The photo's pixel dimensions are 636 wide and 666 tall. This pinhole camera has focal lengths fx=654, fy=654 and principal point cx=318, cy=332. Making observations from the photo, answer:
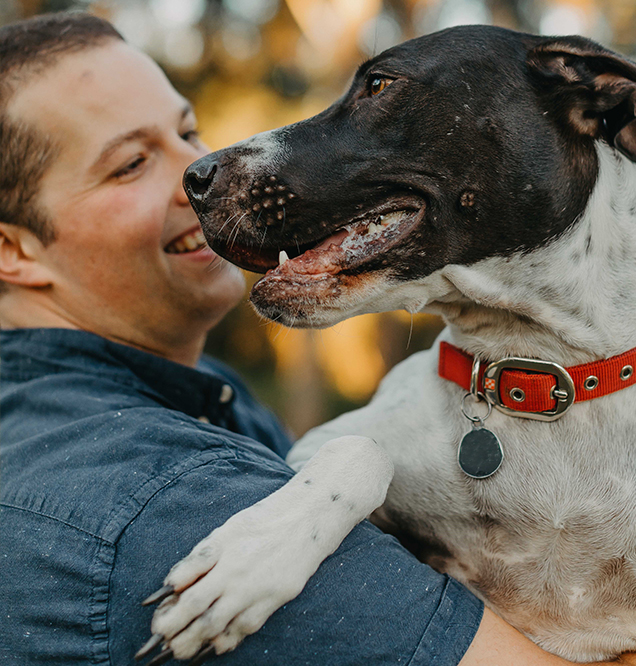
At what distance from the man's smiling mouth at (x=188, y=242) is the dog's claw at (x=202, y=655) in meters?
1.43

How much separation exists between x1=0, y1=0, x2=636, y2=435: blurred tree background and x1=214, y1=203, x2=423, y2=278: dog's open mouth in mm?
5210

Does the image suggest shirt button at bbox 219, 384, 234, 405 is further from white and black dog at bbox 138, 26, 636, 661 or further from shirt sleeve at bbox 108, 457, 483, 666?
shirt sleeve at bbox 108, 457, 483, 666

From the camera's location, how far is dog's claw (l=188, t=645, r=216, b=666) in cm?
127

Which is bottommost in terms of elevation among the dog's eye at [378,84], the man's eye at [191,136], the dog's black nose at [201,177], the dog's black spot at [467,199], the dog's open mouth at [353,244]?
the man's eye at [191,136]

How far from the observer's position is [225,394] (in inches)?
93.0

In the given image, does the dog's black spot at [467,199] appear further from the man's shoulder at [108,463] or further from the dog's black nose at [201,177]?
the man's shoulder at [108,463]

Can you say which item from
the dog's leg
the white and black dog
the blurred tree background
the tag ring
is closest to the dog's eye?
the white and black dog

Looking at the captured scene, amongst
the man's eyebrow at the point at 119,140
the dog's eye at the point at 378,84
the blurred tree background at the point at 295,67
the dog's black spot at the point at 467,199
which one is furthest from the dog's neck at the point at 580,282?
the blurred tree background at the point at 295,67

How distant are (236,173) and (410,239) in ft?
1.72

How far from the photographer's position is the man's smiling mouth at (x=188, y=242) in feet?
7.72

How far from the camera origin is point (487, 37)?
188 centimetres

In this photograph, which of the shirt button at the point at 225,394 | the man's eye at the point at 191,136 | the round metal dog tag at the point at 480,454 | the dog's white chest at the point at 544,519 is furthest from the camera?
the man's eye at the point at 191,136

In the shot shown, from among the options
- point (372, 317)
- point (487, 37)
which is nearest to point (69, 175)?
point (487, 37)

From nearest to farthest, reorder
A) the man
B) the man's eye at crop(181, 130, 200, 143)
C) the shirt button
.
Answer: the man → the shirt button → the man's eye at crop(181, 130, 200, 143)
